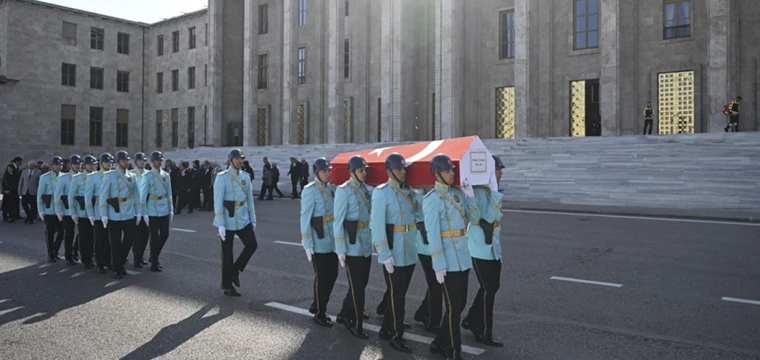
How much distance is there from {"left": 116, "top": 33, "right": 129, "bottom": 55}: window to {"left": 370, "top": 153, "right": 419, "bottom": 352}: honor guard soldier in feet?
177

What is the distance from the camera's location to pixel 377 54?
39.0 meters

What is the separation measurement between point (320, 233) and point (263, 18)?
138ft

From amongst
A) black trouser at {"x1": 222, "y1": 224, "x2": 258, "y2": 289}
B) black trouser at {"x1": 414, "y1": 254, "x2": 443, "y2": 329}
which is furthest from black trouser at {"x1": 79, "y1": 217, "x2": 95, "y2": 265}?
black trouser at {"x1": 414, "y1": 254, "x2": 443, "y2": 329}

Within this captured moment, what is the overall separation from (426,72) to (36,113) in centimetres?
3240

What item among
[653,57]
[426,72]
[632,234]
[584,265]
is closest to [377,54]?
[426,72]

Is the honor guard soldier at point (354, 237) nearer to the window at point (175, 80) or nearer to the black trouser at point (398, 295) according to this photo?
the black trouser at point (398, 295)

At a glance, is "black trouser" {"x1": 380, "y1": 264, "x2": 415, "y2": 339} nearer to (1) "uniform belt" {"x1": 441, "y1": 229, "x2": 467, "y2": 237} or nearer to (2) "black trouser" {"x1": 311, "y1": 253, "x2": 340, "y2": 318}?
(1) "uniform belt" {"x1": 441, "y1": 229, "x2": 467, "y2": 237}

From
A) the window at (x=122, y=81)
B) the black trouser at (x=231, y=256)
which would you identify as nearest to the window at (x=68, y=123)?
the window at (x=122, y=81)

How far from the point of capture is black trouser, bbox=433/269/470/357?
17.9ft

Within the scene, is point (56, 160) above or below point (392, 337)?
above

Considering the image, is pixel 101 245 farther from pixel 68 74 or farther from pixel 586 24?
pixel 68 74

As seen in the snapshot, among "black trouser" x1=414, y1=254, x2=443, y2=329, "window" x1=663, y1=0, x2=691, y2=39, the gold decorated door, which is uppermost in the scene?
"window" x1=663, y1=0, x2=691, y2=39

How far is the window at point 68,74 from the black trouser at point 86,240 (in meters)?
44.9

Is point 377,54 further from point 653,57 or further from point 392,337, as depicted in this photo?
point 392,337
